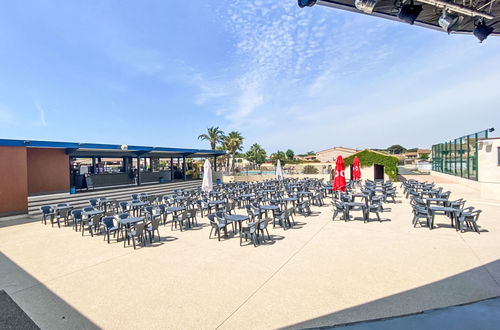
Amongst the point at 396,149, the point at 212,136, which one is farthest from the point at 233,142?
the point at 396,149

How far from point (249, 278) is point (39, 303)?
4.03m

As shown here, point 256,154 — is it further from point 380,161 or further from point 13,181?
point 13,181

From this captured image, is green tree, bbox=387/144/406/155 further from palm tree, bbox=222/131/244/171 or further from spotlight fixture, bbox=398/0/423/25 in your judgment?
spotlight fixture, bbox=398/0/423/25

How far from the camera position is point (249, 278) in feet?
18.1

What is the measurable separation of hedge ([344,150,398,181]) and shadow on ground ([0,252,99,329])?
102 ft

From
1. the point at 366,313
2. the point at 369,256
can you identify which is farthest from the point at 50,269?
the point at 369,256

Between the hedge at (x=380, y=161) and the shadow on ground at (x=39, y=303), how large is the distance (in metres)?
31.2

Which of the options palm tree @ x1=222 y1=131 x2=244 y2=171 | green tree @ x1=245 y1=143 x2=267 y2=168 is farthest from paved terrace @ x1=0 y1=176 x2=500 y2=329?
green tree @ x1=245 y1=143 x2=267 y2=168

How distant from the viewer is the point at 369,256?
260 inches

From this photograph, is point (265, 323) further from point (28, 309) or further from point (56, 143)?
point (56, 143)

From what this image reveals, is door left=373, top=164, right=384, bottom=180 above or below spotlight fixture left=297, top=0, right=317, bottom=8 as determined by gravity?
below

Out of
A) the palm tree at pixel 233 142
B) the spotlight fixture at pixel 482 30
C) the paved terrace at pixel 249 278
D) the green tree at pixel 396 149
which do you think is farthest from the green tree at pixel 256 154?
the green tree at pixel 396 149

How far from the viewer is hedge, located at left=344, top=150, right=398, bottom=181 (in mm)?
29016

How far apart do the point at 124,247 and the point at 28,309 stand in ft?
11.4
